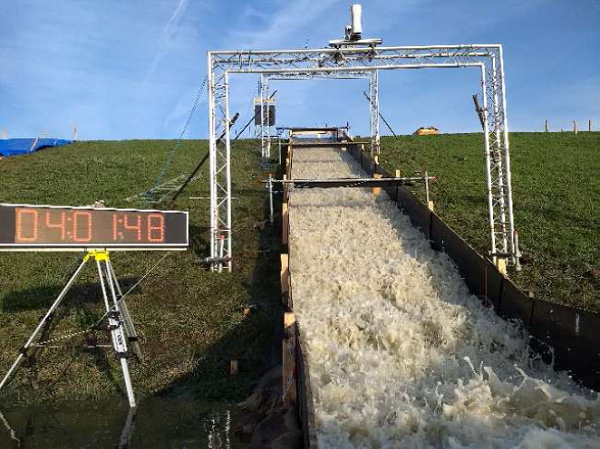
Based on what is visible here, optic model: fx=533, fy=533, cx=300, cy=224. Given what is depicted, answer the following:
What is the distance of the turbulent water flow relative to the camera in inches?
293

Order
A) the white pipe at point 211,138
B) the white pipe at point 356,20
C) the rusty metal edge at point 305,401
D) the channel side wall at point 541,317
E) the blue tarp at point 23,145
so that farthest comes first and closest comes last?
the blue tarp at point 23,145, the white pipe at point 356,20, the white pipe at point 211,138, the channel side wall at point 541,317, the rusty metal edge at point 305,401

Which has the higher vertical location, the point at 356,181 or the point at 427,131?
the point at 427,131

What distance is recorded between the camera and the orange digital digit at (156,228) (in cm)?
1237

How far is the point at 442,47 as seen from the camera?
18969 mm

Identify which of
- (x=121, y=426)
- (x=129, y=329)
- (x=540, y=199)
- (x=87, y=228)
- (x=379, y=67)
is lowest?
(x=121, y=426)

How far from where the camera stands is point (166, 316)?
1459cm

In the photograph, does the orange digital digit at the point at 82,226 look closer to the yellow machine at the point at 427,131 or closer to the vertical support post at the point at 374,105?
the vertical support post at the point at 374,105

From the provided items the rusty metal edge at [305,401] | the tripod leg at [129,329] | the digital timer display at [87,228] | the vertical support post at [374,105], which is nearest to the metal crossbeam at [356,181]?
the digital timer display at [87,228]

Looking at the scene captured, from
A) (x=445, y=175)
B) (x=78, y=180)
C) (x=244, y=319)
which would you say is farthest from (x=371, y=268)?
(x=78, y=180)

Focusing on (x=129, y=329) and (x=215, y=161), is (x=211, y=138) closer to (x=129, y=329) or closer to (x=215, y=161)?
(x=215, y=161)

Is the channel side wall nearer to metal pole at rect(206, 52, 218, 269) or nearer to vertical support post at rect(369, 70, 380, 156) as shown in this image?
metal pole at rect(206, 52, 218, 269)

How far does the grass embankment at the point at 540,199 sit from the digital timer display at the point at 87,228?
31.6ft

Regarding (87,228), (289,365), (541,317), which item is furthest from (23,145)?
(541,317)

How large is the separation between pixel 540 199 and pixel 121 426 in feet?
64.1
